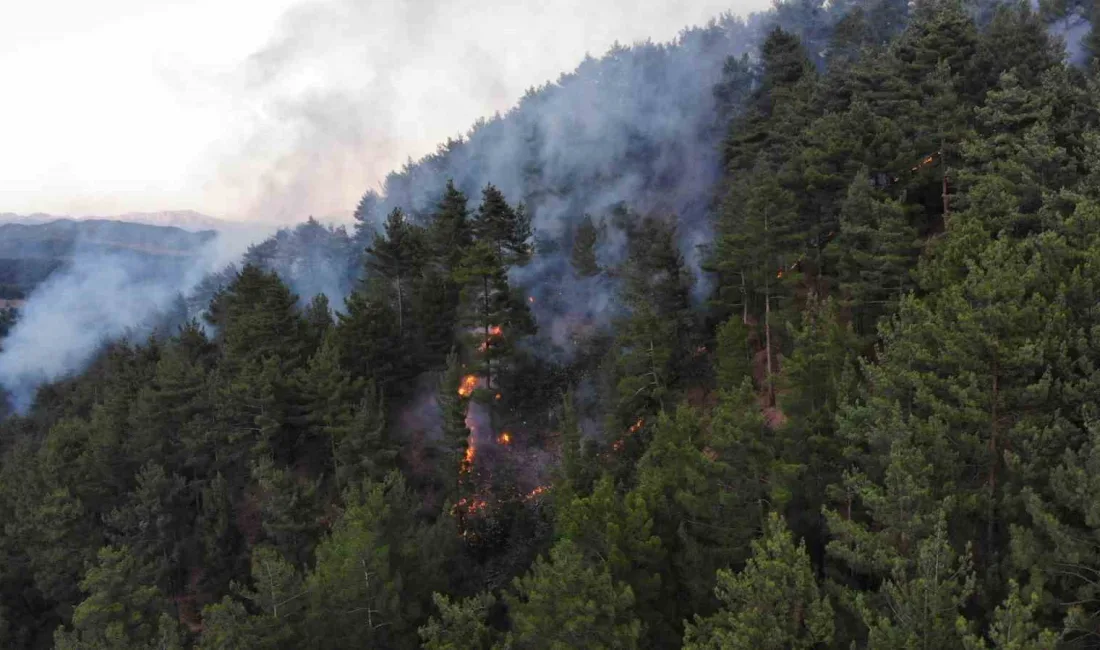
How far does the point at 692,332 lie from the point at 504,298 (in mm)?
9317

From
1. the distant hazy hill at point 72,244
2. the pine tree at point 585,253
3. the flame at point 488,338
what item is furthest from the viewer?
the distant hazy hill at point 72,244

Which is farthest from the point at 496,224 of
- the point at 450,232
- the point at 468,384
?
the point at 468,384

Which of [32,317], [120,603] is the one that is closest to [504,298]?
[120,603]

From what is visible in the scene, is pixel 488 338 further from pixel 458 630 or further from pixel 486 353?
pixel 458 630

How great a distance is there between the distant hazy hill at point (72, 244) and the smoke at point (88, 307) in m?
3.05

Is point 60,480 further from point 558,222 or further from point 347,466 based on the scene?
point 558,222

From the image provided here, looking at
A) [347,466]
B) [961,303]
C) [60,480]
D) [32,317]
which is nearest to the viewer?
[961,303]

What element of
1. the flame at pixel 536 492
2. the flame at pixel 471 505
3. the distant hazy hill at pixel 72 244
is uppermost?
the distant hazy hill at pixel 72 244

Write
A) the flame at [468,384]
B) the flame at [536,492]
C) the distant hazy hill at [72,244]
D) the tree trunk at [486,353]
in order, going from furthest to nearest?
the distant hazy hill at [72,244] < the flame at [468,384] < the tree trunk at [486,353] < the flame at [536,492]

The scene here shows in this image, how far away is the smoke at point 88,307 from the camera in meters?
59.6

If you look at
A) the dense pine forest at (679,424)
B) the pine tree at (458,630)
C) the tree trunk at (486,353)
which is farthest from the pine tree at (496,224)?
the pine tree at (458,630)

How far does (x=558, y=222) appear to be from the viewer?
56.8 metres

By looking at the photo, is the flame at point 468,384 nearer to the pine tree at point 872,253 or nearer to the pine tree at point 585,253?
the pine tree at point 585,253

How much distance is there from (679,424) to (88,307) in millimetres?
69065
